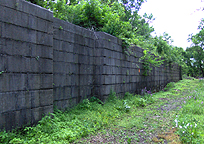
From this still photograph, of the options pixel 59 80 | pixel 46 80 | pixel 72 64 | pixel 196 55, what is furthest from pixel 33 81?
pixel 196 55

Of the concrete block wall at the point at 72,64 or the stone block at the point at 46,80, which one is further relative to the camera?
the concrete block wall at the point at 72,64

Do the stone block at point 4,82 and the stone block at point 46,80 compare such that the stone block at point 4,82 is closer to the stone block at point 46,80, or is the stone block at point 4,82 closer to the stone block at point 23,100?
the stone block at point 23,100

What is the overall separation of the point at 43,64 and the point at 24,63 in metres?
0.46

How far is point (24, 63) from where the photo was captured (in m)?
3.27

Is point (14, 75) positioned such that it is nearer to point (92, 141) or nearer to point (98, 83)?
point (92, 141)

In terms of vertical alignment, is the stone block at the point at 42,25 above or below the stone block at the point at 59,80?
above

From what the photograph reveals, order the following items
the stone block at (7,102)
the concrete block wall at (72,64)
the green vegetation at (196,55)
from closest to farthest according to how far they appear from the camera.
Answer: the stone block at (7,102) → the concrete block wall at (72,64) → the green vegetation at (196,55)

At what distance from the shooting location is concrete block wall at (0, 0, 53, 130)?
2.97 metres

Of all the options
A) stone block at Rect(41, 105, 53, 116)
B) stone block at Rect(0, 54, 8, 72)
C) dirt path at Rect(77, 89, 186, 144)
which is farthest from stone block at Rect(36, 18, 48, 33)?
dirt path at Rect(77, 89, 186, 144)

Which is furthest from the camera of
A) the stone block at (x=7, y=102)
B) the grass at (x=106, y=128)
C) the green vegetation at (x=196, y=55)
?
the green vegetation at (x=196, y=55)

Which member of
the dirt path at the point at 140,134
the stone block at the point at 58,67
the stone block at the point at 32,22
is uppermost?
the stone block at the point at 32,22

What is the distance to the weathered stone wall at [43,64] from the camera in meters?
3.03

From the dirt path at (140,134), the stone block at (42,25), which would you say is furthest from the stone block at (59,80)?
the dirt path at (140,134)

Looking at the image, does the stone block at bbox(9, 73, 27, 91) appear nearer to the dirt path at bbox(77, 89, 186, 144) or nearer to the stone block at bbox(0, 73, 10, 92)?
the stone block at bbox(0, 73, 10, 92)
